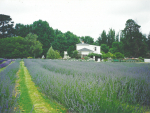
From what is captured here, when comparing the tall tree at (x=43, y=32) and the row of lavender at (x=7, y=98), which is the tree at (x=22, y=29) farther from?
the row of lavender at (x=7, y=98)

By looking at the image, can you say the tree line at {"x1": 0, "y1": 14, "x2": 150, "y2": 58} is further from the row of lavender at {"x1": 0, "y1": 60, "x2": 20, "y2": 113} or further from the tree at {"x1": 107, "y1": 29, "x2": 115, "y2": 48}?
the row of lavender at {"x1": 0, "y1": 60, "x2": 20, "y2": 113}

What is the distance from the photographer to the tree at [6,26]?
122 ft

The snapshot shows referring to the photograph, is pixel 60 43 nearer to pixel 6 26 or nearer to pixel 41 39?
pixel 41 39

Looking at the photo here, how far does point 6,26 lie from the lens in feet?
129

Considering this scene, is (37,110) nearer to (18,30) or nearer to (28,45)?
(28,45)

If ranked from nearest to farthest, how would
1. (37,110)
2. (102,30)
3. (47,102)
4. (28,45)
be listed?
1. (37,110)
2. (47,102)
3. (28,45)
4. (102,30)

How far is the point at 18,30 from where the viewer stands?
4400cm

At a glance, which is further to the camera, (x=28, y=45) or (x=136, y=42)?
(x=28, y=45)

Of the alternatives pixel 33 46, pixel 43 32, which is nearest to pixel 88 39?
pixel 43 32

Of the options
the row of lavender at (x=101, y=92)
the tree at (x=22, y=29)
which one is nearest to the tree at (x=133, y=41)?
the row of lavender at (x=101, y=92)

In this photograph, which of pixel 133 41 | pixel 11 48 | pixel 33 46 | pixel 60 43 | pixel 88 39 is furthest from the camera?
pixel 88 39

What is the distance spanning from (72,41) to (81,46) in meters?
5.89

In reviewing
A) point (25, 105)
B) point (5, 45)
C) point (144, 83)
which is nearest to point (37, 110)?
point (25, 105)

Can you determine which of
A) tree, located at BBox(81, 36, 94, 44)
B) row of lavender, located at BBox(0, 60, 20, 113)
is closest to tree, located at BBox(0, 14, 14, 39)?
tree, located at BBox(81, 36, 94, 44)
